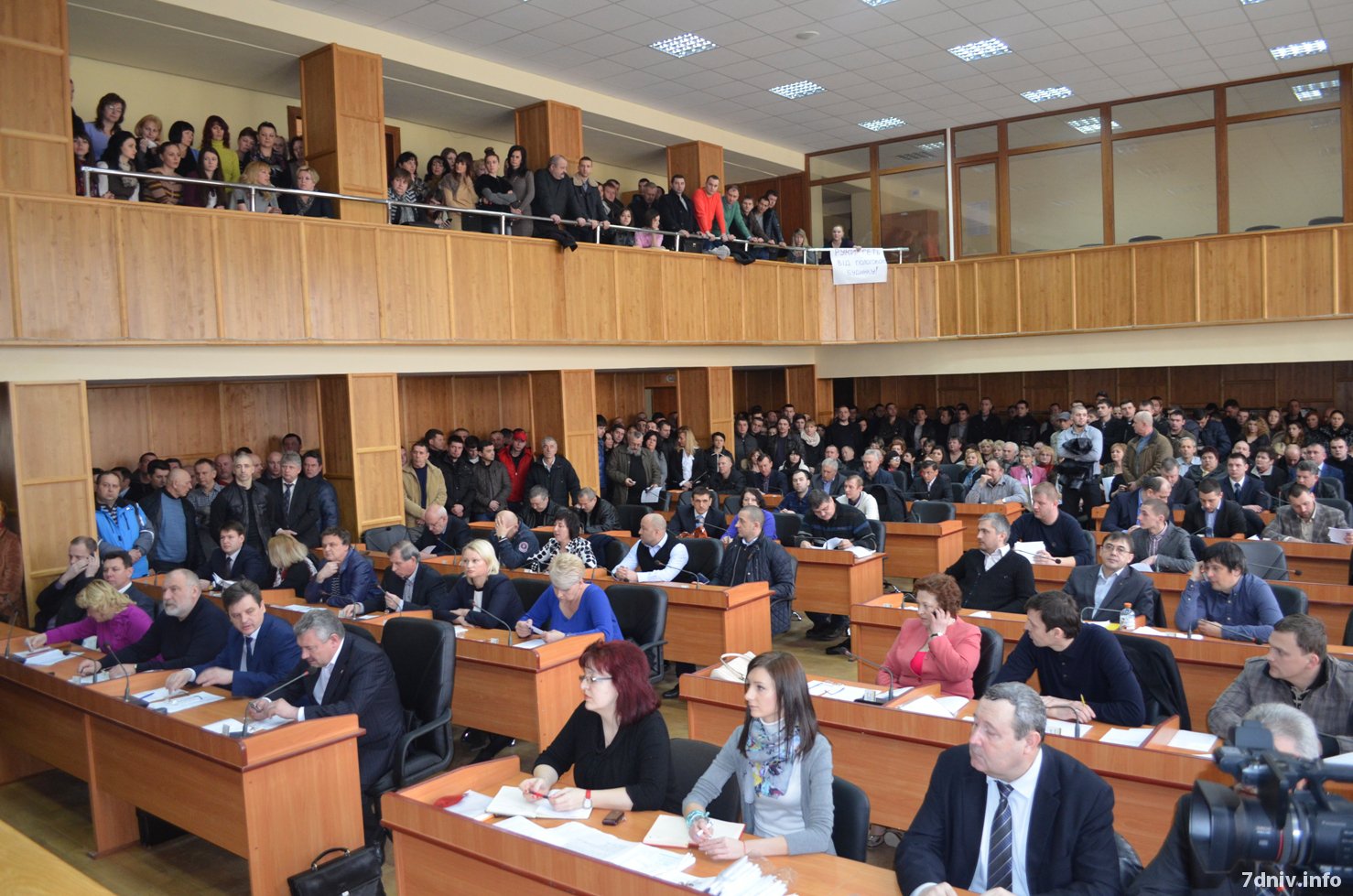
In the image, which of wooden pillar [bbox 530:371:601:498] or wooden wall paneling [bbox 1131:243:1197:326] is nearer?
wooden pillar [bbox 530:371:601:498]

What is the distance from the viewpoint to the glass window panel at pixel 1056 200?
48.6ft

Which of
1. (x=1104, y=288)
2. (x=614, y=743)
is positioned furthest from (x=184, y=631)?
(x=1104, y=288)

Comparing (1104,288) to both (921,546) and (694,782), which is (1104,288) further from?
(694,782)

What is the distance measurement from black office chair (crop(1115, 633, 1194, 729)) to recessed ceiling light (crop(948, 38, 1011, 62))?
31.7 ft

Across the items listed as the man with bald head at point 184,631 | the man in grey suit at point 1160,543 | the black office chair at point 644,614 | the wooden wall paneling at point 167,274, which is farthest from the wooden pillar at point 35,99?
the man in grey suit at point 1160,543

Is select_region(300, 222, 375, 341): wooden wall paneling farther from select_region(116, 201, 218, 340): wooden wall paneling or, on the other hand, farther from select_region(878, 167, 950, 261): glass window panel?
select_region(878, 167, 950, 261): glass window panel

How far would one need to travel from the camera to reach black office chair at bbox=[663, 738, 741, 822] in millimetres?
3338

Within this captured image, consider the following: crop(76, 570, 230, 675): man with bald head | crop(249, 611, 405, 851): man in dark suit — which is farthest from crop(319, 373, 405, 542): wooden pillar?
crop(249, 611, 405, 851): man in dark suit

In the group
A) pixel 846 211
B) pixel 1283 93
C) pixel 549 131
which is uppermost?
pixel 1283 93

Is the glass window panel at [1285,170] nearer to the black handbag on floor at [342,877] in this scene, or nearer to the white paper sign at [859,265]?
the white paper sign at [859,265]

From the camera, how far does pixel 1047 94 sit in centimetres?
1423

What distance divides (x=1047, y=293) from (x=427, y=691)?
40.1 ft

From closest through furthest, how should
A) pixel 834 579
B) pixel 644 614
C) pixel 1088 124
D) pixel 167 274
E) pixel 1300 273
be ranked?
1. pixel 644 614
2. pixel 834 579
3. pixel 167 274
4. pixel 1300 273
5. pixel 1088 124

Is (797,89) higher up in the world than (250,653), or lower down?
higher up
